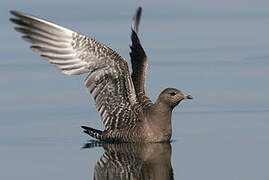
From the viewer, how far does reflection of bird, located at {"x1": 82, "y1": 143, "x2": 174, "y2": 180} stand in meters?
14.6

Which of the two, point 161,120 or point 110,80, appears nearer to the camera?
point 110,80

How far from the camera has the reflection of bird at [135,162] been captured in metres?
14.6

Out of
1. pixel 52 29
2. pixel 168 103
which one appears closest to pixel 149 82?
pixel 168 103

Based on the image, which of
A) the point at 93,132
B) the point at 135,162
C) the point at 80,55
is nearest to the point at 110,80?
the point at 80,55

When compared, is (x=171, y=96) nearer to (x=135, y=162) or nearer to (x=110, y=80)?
(x=110, y=80)

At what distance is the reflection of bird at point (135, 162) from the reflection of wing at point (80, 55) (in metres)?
0.88

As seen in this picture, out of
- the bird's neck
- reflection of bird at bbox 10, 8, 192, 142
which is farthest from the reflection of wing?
the bird's neck

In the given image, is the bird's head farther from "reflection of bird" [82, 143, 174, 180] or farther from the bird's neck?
"reflection of bird" [82, 143, 174, 180]

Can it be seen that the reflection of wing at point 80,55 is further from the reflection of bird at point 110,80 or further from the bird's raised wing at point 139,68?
the bird's raised wing at point 139,68

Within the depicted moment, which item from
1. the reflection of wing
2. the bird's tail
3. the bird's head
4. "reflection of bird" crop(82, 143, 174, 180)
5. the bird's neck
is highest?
the reflection of wing

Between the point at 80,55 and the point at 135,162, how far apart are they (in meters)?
2.35

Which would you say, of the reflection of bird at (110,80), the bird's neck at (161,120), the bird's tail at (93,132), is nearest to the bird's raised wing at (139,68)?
the reflection of bird at (110,80)

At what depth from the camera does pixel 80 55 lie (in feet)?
56.3

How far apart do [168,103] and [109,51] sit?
1.40 m
